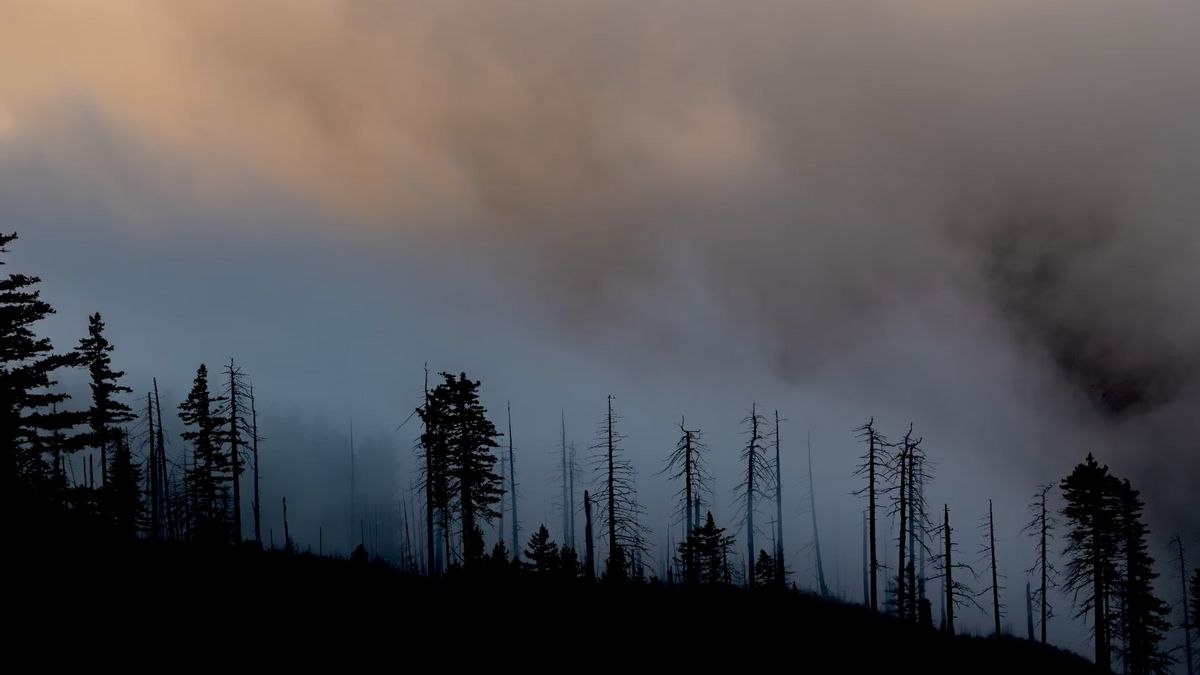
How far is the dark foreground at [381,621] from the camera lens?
16.7 metres

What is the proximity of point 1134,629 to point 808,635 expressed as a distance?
119ft

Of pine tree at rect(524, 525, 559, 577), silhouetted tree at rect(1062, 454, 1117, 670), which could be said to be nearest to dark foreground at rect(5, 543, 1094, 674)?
pine tree at rect(524, 525, 559, 577)

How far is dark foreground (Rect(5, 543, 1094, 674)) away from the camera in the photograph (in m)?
16.7

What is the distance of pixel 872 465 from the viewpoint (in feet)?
134

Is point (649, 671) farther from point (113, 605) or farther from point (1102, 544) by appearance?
point (1102, 544)

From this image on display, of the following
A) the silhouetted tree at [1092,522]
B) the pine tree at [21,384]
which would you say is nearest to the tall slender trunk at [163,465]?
the pine tree at [21,384]

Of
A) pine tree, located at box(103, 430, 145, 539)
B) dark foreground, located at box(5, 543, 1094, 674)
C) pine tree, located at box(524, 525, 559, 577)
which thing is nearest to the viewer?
dark foreground, located at box(5, 543, 1094, 674)

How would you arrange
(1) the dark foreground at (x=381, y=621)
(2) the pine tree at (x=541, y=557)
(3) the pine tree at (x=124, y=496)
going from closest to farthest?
(1) the dark foreground at (x=381, y=621) < (2) the pine tree at (x=541, y=557) < (3) the pine tree at (x=124, y=496)

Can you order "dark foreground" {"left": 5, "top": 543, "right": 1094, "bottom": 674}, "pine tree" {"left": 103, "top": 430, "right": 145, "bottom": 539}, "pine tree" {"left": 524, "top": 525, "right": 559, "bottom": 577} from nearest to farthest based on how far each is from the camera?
"dark foreground" {"left": 5, "top": 543, "right": 1094, "bottom": 674} → "pine tree" {"left": 524, "top": 525, "right": 559, "bottom": 577} → "pine tree" {"left": 103, "top": 430, "right": 145, "bottom": 539}

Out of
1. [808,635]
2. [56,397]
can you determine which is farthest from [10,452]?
[808,635]

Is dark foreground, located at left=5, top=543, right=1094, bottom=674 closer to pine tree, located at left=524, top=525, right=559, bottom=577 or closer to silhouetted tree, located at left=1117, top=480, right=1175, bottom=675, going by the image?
pine tree, located at left=524, top=525, right=559, bottom=577

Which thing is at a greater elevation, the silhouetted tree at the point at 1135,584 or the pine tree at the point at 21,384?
the pine tree at the point at 21,384

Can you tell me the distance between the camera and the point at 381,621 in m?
20.8

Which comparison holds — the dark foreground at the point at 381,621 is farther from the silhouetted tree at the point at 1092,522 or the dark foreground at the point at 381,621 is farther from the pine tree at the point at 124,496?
the pine tree at the point at 124,496
